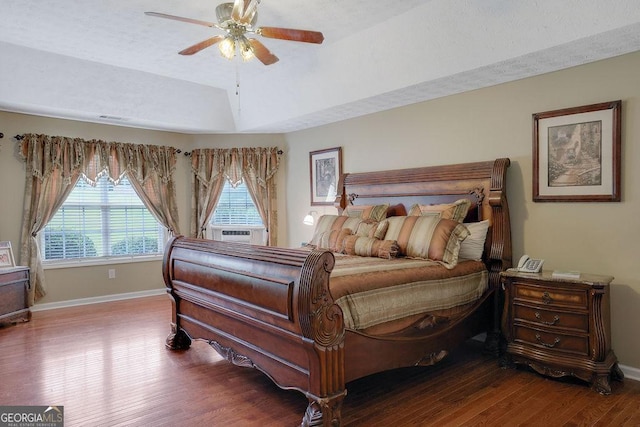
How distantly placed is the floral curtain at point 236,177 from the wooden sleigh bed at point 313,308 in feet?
7.36

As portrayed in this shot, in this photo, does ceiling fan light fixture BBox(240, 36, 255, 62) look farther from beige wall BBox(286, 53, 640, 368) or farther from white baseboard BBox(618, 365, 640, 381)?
white baseboard BBox(618, 365, 640, 381)

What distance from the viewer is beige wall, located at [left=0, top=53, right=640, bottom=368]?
10.1 feet

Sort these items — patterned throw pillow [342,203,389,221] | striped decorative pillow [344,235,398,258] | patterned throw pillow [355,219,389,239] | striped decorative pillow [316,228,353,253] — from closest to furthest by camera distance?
striped decorative pillow [344,235,398,258] → patterned throw pillow [355,219,389,239] → striped decorative pillow [316,228,353,253] → patterned throw pillow [342,203,389,221]

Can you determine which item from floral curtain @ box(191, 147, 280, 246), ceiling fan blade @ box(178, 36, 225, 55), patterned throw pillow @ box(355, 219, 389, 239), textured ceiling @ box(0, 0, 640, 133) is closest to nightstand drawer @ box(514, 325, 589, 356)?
patterned throw pillow @ box(355, 219, 389, 239)

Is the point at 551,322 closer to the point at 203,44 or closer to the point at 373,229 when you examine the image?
the point at 373,229

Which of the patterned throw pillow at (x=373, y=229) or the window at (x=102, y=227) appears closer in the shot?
the patterned throw pillow at (x=373, y=229)

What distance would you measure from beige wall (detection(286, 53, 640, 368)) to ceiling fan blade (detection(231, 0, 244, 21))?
2.28 meters

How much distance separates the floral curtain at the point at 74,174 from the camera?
5113 millimetres

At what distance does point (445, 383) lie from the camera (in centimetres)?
301

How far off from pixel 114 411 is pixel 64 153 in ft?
12.8

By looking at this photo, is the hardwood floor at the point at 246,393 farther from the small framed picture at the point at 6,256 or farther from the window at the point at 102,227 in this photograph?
the window at the point at 102,227

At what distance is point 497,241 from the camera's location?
362cm

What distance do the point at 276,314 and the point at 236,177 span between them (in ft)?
13.8

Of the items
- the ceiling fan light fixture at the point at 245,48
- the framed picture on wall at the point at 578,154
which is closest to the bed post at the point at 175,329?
the ceiling fan light fixture at the point at 245,48
